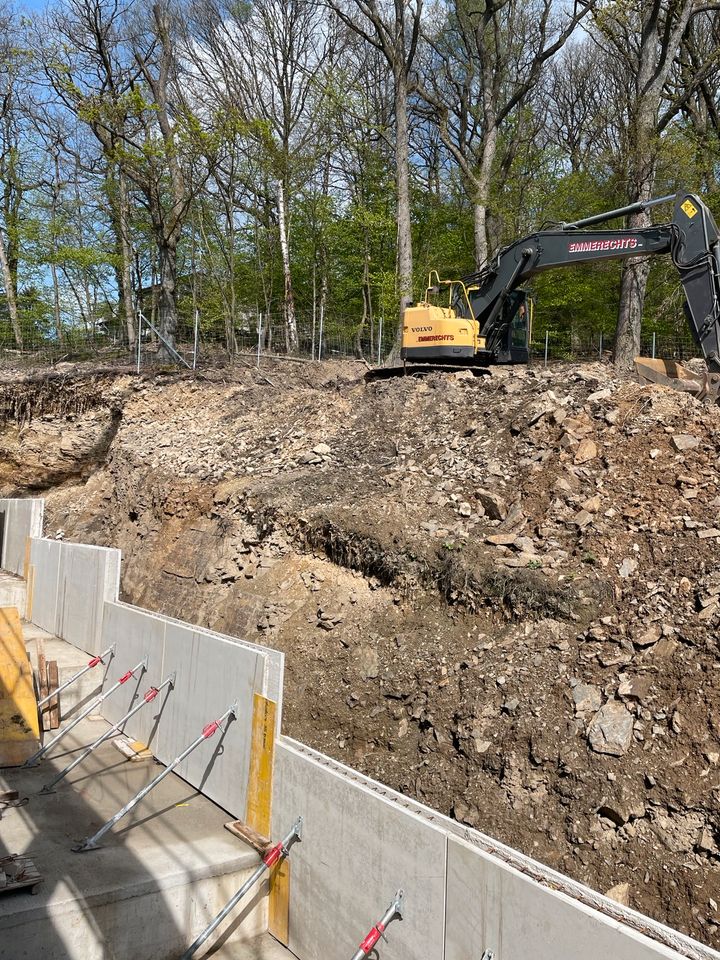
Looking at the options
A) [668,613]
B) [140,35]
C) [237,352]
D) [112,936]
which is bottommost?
[112,936]

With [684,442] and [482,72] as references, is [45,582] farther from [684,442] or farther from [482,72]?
[482,72]

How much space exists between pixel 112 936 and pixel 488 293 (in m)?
11.4

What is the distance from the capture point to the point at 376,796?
5.81 m

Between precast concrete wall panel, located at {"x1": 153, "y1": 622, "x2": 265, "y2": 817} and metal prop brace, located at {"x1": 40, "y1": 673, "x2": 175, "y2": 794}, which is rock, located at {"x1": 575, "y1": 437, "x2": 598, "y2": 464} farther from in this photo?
metal prop brace, located at {"x1": 40, "y1": 673, "x2": 175, "y2": 794}

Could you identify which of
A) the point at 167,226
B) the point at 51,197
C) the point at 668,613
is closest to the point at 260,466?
the point at 668,613

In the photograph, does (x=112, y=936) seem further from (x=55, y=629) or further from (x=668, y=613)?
(x=55, y=629)

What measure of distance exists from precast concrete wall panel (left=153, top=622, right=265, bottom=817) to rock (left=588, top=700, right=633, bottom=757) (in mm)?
3048

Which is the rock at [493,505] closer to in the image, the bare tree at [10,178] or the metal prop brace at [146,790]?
the metal prop brace at [146,790]

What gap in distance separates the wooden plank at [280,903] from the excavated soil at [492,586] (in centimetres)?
114

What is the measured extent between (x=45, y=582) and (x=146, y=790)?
8.61 m

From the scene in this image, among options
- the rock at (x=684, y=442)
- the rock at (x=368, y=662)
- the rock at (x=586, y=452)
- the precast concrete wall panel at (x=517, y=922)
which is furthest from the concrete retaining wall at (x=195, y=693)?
the rock at (x=684, y=442)

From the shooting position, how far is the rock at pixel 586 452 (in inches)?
383

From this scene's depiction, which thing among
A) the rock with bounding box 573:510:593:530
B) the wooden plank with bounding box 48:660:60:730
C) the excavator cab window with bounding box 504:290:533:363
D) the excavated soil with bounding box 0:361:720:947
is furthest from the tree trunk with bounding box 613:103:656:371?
the wooden plank with bounding box 48:660:60:730

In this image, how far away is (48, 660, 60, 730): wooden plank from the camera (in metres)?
10.9
